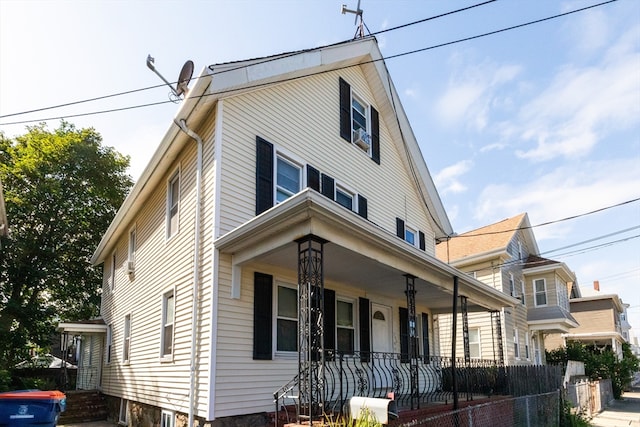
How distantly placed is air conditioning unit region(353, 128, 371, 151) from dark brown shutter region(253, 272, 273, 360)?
16.7ft

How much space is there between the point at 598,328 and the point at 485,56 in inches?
1239

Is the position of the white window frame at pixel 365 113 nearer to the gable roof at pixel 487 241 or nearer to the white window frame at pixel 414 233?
the white window frame at pixel 414 233

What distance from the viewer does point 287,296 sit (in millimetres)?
9016

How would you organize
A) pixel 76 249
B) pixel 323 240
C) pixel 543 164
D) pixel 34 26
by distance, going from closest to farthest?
pixel 323 240
pixel 34 26
pixel 543 164
pixel 76 249

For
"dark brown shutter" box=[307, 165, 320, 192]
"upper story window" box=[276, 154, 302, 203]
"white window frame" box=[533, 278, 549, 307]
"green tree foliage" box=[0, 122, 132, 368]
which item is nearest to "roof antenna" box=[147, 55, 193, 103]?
"upper story window" box=[276, 154, 302, 203]

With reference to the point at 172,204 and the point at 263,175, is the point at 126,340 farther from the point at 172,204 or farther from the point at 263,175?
the point at 263,175

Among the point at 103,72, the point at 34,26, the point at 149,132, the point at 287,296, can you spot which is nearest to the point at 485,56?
the point at 287,296

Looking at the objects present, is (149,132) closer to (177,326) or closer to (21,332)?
(177,326)

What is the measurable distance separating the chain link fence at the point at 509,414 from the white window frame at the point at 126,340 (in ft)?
26.8

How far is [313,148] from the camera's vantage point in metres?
10.7

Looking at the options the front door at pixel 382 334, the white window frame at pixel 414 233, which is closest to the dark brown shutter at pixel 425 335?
the front door at pixel 382 334

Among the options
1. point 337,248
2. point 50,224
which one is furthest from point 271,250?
point 50,224

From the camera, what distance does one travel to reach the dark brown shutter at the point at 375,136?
12.9 m

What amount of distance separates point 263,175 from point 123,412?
7.25 meters
